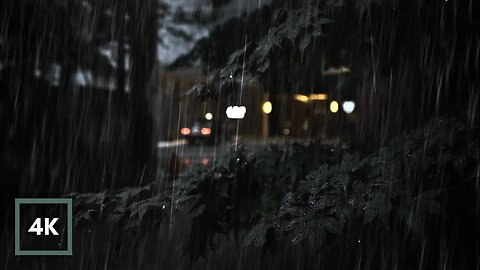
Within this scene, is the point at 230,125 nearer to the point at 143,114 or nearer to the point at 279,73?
the point at 143,114

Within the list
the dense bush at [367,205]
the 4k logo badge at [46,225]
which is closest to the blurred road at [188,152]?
the dense bush at [367,205]

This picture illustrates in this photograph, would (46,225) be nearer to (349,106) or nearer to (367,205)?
(367,205)

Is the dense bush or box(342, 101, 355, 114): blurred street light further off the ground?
box(342, 101, 355, 114): blurred street light

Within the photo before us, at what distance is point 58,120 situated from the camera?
588 cm

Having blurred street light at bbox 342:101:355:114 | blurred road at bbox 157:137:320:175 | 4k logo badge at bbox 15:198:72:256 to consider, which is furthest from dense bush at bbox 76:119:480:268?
blurred street light at bbox 342:101:355:114

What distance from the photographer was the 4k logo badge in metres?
2.62

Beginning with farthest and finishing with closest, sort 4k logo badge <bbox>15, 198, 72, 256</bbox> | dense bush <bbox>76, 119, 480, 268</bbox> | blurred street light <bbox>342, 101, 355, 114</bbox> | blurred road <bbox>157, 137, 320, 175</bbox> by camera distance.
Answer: blurred street light <bbox>342, 101, 355, 114</bbox>, blurred road <bbox>157, 137, 320, 175</bbox>, 4k logo badge <bbox>15, 198, 72, 256</bbox>, dense bush <bbox>76, 119, 480, 268</bbox>

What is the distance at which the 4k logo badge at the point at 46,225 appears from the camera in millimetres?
2617

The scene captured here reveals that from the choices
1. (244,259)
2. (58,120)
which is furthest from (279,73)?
(58,120)

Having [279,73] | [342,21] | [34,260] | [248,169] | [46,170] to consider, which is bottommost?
[34,260]

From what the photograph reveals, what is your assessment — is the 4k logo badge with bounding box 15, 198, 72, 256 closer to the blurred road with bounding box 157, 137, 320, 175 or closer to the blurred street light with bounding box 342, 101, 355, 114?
the blurred road with bounding box 157, 137, 320, 175

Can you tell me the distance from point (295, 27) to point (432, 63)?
856 millimetres

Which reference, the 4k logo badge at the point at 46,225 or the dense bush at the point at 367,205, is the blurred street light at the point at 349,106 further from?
the 4k logo badge at the point at 46,225

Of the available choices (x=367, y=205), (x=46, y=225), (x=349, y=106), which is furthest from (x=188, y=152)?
(x=367, y=205)
